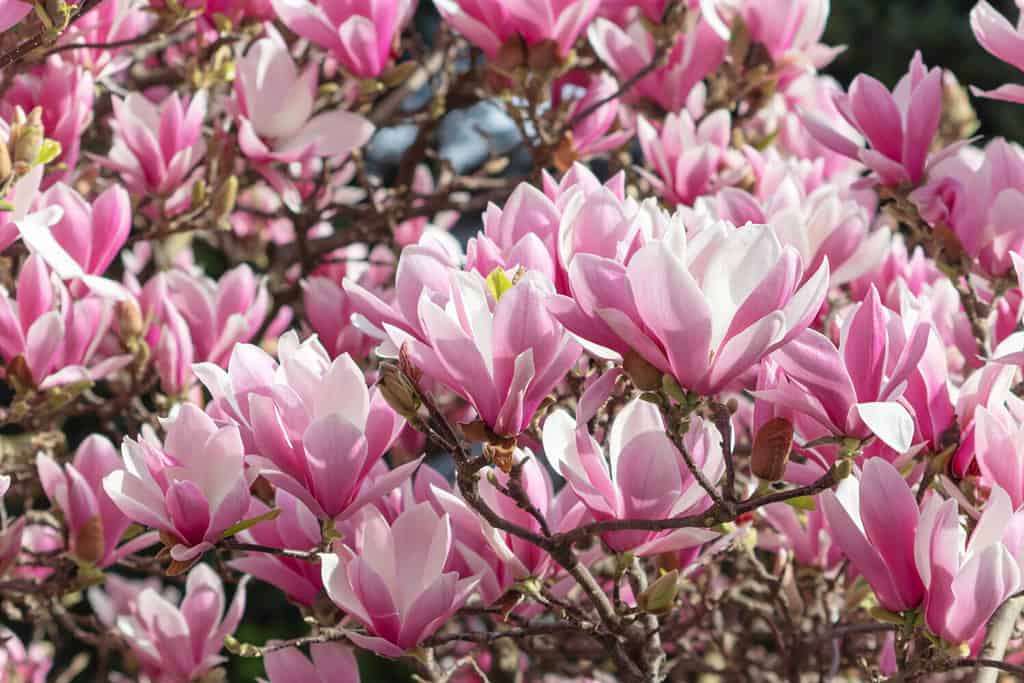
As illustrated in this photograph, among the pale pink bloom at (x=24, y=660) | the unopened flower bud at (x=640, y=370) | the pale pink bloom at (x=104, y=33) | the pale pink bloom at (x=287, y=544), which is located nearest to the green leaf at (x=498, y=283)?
the unopened flower bud at (x=640, y=370)

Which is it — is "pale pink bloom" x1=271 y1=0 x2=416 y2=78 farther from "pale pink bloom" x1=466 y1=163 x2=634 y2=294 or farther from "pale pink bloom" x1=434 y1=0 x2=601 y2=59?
"pale pink bloom" x1=466 y1=163 x2=634 y2=294

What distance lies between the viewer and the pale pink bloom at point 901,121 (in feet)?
4.08

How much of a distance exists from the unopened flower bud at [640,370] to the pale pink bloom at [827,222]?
1.66ft

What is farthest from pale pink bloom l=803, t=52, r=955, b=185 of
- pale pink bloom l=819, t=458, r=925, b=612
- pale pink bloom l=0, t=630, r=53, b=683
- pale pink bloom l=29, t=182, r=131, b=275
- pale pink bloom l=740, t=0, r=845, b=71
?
pale pink bloom l=0, t=630, r=53, b=683

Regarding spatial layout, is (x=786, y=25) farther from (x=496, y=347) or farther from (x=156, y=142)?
(x=496, y=347)

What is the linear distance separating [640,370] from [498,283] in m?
0.12

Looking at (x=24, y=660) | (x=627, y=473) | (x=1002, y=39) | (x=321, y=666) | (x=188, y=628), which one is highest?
(x=1002, y=39)

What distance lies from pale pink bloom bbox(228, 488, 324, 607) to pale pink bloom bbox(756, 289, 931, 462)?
438 mm

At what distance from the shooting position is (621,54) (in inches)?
66.5

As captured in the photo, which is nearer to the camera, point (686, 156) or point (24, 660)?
point (686, 156)

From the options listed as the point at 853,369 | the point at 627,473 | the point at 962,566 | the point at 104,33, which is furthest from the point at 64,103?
the point at 962,566

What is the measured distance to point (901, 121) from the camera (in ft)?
4.16

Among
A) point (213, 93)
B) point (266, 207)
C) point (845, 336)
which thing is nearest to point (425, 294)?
A: point (845, 336)

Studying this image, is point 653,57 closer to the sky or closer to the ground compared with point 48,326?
closer to the sky
